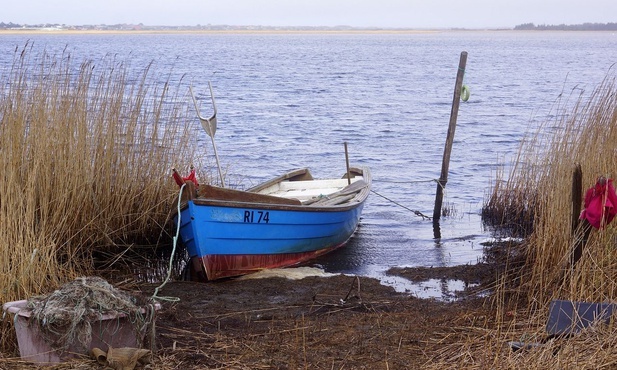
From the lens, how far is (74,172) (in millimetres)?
7441

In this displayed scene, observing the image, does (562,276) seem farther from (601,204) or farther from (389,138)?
(389,138)

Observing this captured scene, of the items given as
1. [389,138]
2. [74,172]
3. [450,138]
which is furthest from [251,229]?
[389,138]

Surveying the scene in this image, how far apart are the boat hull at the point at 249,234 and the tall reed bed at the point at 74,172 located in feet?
2.09

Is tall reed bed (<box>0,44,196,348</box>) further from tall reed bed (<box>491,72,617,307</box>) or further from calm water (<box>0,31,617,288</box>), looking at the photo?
tall reed bed (<box>491,72,617,307</box>)

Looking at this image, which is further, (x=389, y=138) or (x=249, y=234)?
(x=389, y=138)

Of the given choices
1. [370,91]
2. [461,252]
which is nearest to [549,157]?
[461,252]

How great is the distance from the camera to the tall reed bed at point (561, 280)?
4.52 meters

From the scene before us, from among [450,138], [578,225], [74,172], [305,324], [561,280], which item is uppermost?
[74,172]

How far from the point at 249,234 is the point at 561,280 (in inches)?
132

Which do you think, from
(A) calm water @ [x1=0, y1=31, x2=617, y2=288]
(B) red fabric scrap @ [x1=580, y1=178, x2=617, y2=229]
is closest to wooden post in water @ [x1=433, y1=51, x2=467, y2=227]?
(A) calm water @ [x1=0, y1=31, x2=617, y2=288]

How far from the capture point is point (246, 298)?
7.18 metres

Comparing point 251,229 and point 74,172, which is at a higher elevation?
point 74,172

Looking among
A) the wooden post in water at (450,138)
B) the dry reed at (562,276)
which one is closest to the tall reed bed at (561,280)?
the dry reed at (562,276)

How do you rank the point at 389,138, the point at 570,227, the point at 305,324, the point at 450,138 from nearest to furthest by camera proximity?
the point at 305,324, the point at 570,227, the point at 450,138, the point at 389,138
